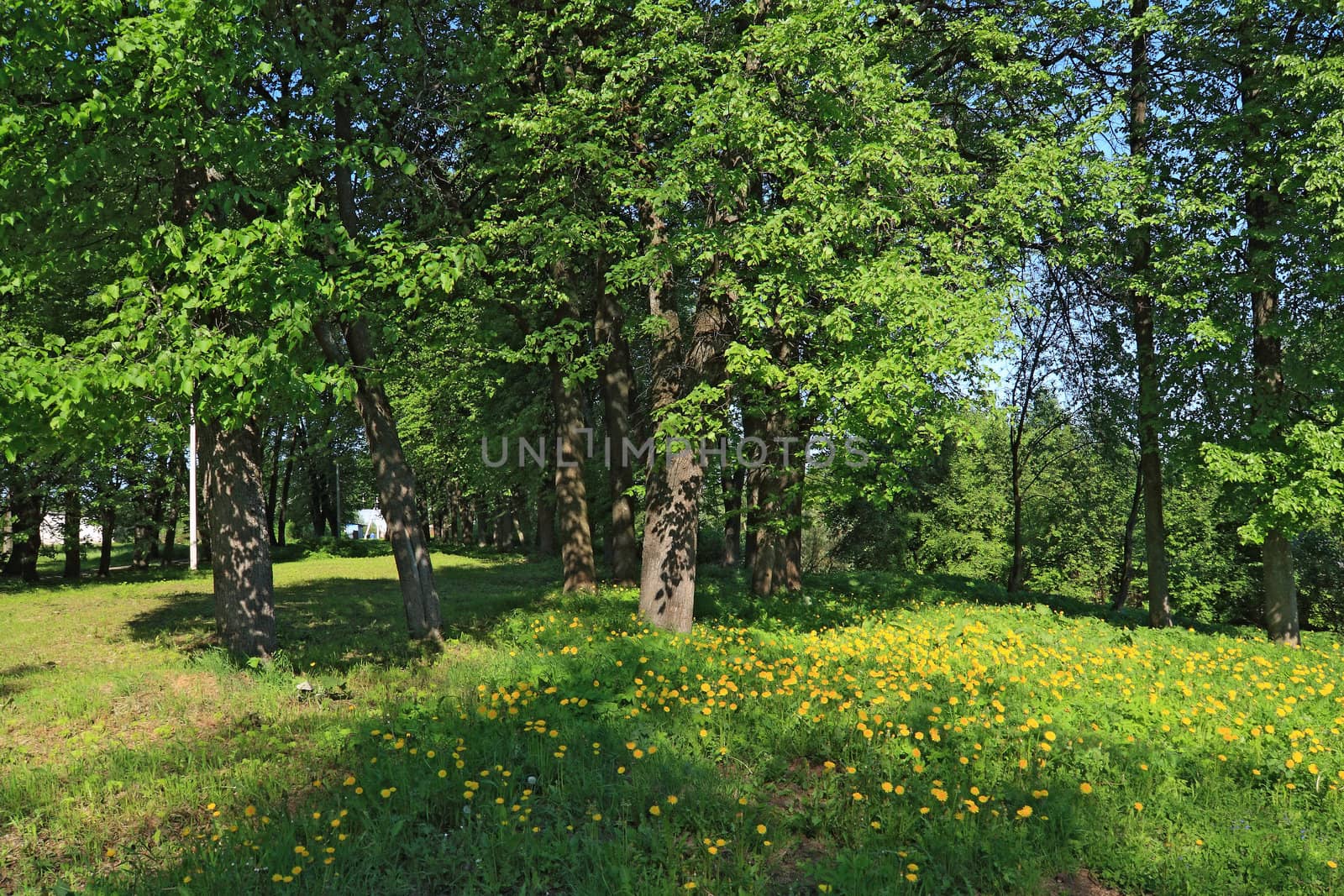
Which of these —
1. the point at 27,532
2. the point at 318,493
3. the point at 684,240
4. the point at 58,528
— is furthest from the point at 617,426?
the point at 318,493

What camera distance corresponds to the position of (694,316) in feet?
40.0

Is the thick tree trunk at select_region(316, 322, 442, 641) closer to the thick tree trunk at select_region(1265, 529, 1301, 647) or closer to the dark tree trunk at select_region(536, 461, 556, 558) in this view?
the thick tree trunk at select_region(1265, 529, 1301, 647)

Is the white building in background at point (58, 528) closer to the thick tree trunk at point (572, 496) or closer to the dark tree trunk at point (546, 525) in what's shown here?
the dark tree trunk at point (546, 525)

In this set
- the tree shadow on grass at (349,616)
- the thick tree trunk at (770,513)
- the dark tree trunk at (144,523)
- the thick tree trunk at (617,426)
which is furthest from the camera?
the dark tree trunk at (144,523)

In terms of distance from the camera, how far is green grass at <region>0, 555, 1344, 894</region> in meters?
4.60

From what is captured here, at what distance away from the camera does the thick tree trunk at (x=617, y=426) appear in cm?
1456

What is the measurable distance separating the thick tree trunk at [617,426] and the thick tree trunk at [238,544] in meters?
6.56

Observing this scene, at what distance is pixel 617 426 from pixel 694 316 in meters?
4.05

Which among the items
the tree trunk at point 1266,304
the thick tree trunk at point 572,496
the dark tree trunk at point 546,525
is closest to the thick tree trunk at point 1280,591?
the tree trunk at point 1266,304

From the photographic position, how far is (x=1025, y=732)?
20.6 feet

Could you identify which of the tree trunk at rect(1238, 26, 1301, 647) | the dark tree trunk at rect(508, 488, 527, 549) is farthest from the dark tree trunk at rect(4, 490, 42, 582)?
the tree trunk at rect(1238, 26, 1301, 647)

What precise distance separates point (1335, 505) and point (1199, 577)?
27.3m

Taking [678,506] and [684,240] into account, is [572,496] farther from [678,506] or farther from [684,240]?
[684,240]

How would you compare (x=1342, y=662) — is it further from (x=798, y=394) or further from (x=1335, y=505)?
(x=798, y=394)
